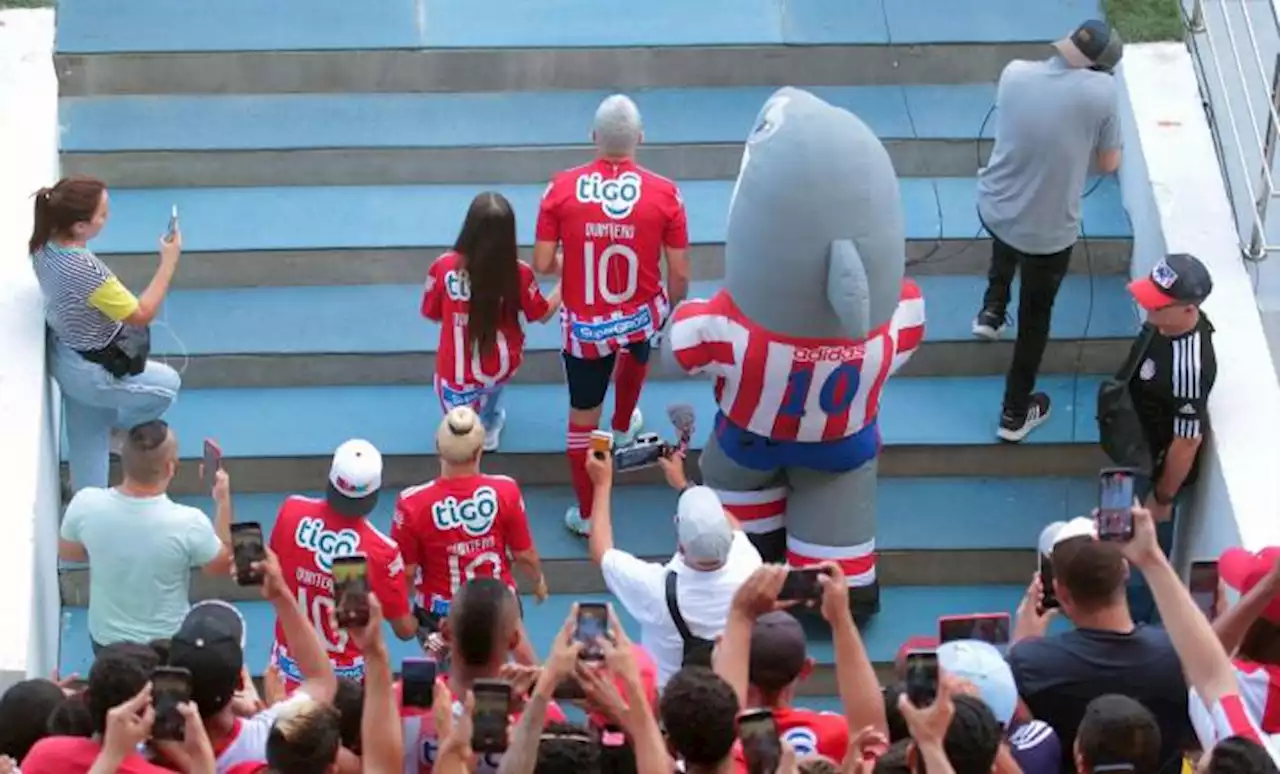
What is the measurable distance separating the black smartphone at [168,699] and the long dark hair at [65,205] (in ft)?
9.02

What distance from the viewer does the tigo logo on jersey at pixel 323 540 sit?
6.54 m

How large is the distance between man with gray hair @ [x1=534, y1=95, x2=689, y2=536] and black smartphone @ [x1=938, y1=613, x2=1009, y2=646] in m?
2.36

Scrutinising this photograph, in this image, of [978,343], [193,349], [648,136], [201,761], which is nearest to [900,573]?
[978,343]

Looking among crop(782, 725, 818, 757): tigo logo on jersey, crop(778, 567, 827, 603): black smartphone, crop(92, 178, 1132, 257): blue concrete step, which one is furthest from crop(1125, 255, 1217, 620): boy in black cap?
crop(782, 725, 818, 757): tigo logo on jersey

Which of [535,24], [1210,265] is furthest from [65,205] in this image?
[1210,265]

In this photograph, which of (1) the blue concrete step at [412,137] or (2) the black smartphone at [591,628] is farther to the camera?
(1) the blue concrete step at [412,137]

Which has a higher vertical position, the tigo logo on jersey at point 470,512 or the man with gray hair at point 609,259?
the man with gray hair at point 609,259

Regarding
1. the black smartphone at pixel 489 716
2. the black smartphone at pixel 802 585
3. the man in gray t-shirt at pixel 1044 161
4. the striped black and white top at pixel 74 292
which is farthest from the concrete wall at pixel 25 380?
the man in gray t-shirt at pixel 1044 161

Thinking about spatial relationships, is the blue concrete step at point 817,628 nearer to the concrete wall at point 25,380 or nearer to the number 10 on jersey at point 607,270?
the concrete wall at point 25,380

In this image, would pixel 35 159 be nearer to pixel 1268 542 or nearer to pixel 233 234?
pixel 233 234

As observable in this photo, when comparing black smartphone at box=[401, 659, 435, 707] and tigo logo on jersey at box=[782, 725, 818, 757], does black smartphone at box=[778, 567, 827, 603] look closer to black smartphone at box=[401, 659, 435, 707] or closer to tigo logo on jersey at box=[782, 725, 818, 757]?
tigo logo on jersey at box=[782, 725, 818, 757]

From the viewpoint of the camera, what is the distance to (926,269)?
29.7 feet

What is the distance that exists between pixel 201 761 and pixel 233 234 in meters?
4.28

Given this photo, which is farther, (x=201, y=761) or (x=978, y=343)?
(x=978, y=343)
